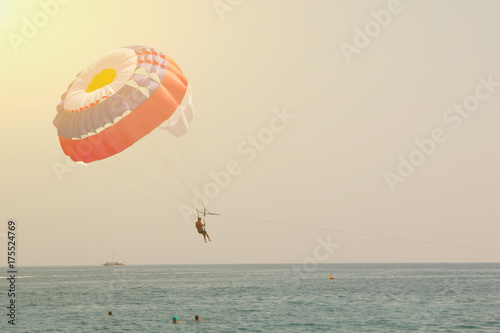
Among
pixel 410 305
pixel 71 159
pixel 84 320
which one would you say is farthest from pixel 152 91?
pixel 410 305

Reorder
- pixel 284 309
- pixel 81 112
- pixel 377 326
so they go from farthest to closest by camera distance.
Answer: pixel 284 309, pixel 377 326, pixel 81 112

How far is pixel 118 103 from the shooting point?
26281mm

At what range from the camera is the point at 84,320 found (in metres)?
42.2

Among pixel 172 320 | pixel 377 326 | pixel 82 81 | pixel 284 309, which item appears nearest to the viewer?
pixel 82 81

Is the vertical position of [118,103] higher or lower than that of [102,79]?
lower

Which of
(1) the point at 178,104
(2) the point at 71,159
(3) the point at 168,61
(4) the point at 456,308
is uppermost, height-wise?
(3) the point at 168,61

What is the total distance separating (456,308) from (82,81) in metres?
35.3

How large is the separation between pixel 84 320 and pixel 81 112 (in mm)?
21036

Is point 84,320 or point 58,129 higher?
point 58,129

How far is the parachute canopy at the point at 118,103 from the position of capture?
26.6 meters

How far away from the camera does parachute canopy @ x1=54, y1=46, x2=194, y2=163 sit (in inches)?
1046

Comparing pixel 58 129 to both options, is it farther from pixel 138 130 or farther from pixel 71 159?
pixel 138 130

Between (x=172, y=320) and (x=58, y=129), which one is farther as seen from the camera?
(x=172, y=320)

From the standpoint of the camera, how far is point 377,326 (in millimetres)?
36906
